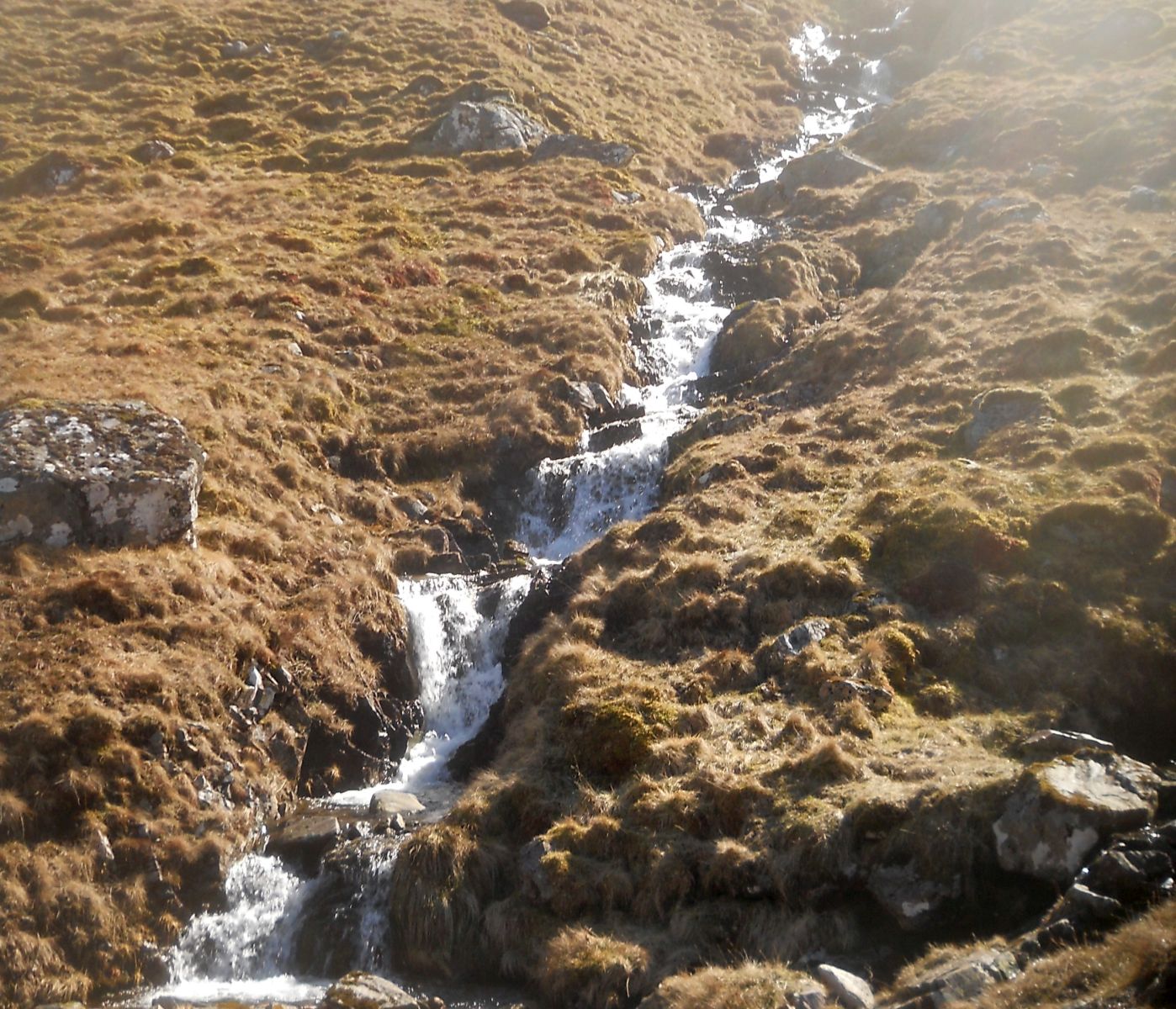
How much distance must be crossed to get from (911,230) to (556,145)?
64.3 feet

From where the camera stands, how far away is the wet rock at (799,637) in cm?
1798

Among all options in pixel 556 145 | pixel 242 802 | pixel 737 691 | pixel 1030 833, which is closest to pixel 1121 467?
pixel 737 691

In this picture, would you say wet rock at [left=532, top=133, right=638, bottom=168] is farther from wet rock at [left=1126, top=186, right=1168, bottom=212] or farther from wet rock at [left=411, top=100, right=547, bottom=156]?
wet rock at [left=1126, top=186, right=1168, bottom=212]

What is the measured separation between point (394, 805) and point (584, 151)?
1563 inches

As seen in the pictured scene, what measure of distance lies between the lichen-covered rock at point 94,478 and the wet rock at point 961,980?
643 inches

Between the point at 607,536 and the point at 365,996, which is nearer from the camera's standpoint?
the point at 365,996

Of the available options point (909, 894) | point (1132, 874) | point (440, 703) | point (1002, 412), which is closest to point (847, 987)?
point (909, 894)

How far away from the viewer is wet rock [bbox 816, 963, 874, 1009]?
34.9 ft

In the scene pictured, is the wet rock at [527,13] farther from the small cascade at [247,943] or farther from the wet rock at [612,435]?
the small cascade at [247,943]

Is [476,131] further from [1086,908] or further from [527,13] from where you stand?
[1086,908]

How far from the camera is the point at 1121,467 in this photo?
2044 centimetres

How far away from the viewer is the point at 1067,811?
11.9 metres

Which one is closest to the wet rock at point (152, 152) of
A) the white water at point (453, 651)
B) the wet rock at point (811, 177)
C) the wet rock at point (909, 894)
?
the wet rock at point (811, 177)

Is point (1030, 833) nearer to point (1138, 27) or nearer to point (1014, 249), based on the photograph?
point (1014, 249)
